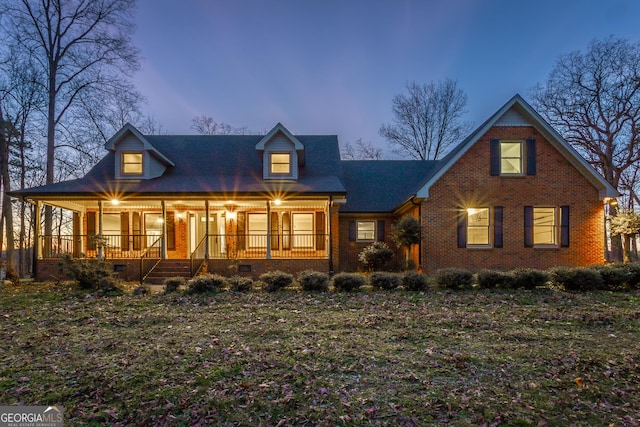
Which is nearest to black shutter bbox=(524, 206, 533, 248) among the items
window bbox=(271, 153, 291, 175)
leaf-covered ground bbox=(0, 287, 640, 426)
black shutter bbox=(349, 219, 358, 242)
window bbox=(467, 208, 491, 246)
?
window bbox=(467, 208, 491, 246)

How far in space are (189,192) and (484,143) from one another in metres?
11.8

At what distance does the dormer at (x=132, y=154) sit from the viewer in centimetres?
1481

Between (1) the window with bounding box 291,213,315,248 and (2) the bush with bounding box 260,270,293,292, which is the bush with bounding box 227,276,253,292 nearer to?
(2) the bush with bounding box 260,270,293,292

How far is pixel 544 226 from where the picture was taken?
536 inches

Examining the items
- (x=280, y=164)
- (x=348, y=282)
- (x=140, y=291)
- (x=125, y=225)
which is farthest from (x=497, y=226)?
(x=125, y=225)

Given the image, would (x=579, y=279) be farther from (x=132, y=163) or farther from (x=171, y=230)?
(x=132, y=163)

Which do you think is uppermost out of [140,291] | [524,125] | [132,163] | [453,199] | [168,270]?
[524,125]

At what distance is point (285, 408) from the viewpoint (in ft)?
11.4

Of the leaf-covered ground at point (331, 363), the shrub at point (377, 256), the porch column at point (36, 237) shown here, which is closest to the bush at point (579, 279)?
the leaf-covered ground at point (331, 363)

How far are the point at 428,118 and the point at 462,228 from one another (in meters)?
18.4

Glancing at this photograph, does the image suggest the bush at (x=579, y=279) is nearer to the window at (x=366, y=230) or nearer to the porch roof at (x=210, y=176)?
the porch roof at (x=210, y=176)

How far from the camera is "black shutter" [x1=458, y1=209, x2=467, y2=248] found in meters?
13.3

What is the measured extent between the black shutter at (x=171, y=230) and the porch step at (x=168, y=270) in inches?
114

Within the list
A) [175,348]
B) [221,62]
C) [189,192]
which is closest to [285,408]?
[175,348]
